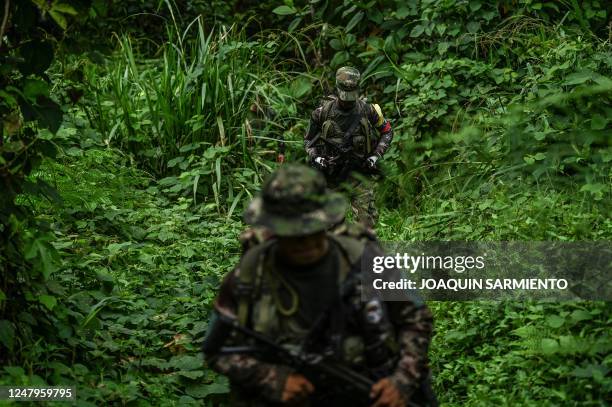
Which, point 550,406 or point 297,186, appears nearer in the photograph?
point 297,186

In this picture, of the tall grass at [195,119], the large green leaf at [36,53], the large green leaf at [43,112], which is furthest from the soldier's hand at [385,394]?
the tall grass at [195,119]

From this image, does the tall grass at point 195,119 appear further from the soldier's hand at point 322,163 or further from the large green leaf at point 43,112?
the large green leaf at point 43,112

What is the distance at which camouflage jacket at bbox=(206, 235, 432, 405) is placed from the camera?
11.2ft

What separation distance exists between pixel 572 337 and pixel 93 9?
9.98 feet

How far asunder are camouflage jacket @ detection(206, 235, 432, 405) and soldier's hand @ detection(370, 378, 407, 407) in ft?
0.11

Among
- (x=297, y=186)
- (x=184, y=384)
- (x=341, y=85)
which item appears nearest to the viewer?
(x=297, y=186)

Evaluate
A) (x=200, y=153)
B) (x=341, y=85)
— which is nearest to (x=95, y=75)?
(x=200, y=153)

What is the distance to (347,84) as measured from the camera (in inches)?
326

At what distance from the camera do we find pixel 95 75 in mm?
11289

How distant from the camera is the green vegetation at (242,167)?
503 centimetres

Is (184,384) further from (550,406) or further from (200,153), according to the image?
(200,153)

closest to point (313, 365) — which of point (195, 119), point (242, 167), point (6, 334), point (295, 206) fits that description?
point (295, 206)

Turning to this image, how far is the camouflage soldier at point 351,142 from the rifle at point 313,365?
4.90m

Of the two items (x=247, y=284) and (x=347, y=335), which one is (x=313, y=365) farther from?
(x=247, y=284)
